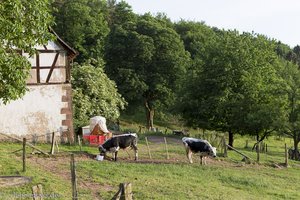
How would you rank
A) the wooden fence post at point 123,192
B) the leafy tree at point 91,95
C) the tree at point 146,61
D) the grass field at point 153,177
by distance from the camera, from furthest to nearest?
the tree at point 146,61, the leafy tree at point 91,95, the grass field at point 153,177, the wooden fence post at point 123,192

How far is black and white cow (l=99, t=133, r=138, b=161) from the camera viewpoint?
952 inches

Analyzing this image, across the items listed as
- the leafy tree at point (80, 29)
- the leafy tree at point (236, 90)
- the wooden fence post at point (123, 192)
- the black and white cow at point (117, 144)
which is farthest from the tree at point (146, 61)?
the wooden fence post at point (123, 192)

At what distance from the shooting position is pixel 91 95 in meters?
40.6

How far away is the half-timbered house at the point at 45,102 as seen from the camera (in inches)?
1075

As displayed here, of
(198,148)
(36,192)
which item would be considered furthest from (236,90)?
(36,192)

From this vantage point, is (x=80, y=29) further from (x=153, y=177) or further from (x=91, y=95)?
(x=153, y=177)

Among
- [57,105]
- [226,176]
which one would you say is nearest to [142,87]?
[57,105]

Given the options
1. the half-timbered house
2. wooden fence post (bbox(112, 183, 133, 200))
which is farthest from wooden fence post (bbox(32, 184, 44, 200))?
the half-timbered house

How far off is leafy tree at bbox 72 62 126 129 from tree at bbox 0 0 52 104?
2092 centimetres

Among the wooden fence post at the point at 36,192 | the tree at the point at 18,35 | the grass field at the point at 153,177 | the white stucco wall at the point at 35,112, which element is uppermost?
the tree at the point at 18,35

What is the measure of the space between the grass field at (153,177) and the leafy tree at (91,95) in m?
11.0

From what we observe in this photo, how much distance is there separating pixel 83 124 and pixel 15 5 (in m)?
21.5

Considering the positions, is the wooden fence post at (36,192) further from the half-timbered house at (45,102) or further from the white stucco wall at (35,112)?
the half-timbered house at (45,102)

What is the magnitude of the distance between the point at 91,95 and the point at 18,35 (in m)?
24.8
